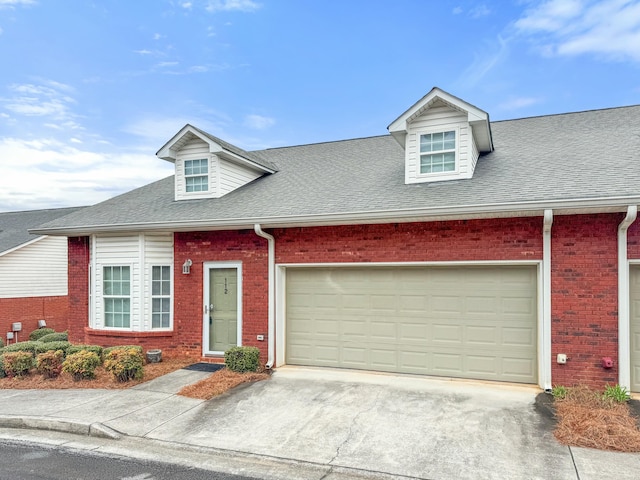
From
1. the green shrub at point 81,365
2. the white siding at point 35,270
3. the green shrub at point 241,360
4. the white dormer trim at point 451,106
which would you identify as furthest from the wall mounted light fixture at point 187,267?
the white siding at point 35,270

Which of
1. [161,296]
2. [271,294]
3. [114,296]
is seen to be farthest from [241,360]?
[114,296]

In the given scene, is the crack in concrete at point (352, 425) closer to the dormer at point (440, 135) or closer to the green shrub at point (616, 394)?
the green shrub at point (616, 394)

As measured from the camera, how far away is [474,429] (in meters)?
5.59

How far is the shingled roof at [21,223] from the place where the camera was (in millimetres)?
A: 17031

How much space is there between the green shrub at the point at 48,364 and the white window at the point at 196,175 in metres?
4.85

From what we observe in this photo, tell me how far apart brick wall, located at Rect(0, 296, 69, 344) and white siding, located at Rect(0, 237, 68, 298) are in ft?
0.77

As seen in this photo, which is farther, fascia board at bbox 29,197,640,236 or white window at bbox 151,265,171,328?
white window at bbox 151,265,171,328

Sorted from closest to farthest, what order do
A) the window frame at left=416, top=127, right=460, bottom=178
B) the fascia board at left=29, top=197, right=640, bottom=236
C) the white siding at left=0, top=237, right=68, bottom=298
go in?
the fascia board at left=29, top=197, right=640, bottom=236
the window frame at left=416, top=127, right=460, bottom=178
the white siding at left=0, top=237, right=68, bottom=298

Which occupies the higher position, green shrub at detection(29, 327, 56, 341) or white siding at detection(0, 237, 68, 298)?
white siding at detection(0, 237, 68, 298)

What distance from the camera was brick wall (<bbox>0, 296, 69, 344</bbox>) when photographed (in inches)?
634

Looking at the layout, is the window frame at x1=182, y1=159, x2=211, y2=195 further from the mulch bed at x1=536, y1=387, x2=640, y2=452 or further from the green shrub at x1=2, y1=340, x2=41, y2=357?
the mulch bed at x1=536, y1=387, x2=640, y2=452

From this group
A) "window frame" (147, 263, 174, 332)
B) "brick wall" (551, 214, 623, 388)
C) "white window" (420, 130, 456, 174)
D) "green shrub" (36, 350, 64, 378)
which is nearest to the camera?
"brick wall" (551, 214, 623, 388)

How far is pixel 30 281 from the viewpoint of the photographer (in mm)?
17062

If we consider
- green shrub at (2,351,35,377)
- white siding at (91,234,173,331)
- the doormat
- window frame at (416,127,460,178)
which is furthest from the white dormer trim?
green shrub at (2,351,35,377)
